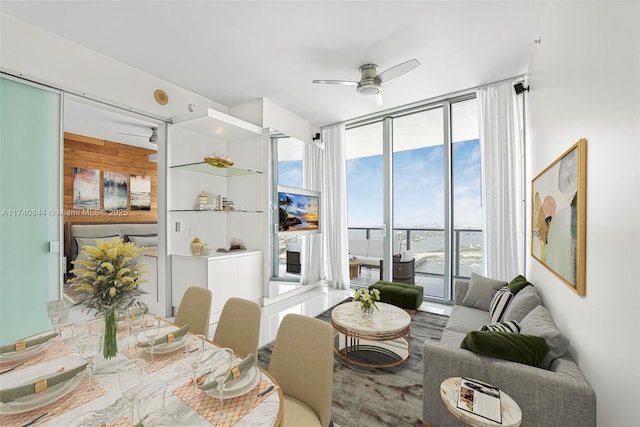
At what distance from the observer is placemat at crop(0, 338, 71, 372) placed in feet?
4.20

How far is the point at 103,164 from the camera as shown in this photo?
5.13 metres

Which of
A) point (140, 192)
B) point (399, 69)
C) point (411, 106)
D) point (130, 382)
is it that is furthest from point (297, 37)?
point (140, 192)

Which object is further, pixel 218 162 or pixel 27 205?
pixel 218 162

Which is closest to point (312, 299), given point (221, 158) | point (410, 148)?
point (221, 158)

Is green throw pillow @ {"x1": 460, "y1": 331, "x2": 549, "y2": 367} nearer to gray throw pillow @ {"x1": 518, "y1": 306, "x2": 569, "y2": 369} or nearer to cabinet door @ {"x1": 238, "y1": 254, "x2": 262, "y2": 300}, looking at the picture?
gray throw pillow @ {"x1": 518, "y1": 306, "x2": 569, "y2": 369}

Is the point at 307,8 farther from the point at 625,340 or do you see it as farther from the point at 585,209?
the point at 625,340

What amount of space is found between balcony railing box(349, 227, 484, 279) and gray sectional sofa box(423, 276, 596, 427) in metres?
2.41

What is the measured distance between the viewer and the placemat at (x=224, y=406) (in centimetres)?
93

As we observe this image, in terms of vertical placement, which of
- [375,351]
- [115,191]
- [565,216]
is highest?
[115,191]

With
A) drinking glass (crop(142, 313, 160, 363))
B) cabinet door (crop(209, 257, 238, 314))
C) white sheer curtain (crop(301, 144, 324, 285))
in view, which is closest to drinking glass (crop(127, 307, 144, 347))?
drinking glass (crop(142, 313, 160, 363))

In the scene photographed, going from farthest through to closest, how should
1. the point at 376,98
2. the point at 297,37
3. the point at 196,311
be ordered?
1. the point at 376,98
2. the point at 297,37
3. the point at 196,311

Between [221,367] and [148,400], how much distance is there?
30cm

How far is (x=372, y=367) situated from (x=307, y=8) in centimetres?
319

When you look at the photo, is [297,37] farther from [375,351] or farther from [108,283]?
[375,351]
